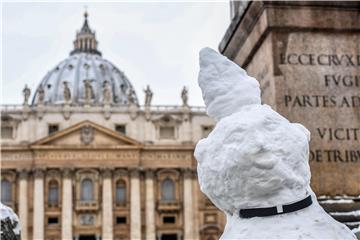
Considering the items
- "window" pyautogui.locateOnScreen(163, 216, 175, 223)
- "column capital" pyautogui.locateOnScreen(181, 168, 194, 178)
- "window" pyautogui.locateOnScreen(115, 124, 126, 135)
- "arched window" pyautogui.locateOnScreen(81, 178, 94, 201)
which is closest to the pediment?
"window" pyautogui.locateOnScreen(115, 124, 126, 135)

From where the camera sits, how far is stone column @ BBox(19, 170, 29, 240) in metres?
37.3

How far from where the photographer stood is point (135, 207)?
38219 millimetres

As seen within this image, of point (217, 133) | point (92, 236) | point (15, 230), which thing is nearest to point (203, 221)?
point (92, 236)

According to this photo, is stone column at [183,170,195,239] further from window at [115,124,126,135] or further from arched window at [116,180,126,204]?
window at [115,124,126,135]

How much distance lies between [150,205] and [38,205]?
6.65 meters

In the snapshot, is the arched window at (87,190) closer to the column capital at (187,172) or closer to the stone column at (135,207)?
the stone column at (135,207)

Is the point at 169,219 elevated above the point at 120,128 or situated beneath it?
situated beneath

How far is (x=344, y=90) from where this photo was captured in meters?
5.16

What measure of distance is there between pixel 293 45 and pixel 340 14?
0.50 metres

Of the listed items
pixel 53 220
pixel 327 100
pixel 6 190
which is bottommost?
pixel 53 220

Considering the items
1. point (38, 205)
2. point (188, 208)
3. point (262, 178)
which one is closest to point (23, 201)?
point (38, 205)

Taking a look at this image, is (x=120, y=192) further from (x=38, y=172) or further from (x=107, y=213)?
(x=38, y=172)

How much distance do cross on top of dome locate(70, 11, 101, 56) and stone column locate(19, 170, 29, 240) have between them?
96.2 ft

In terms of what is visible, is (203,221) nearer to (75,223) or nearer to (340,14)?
(75,223)
